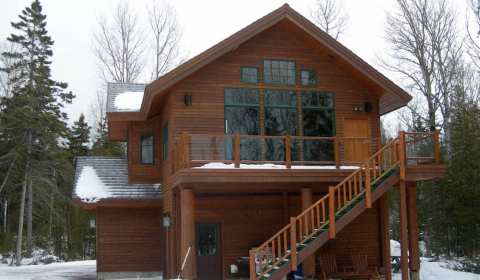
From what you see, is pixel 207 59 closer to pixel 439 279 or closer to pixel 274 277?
pixel 274 277

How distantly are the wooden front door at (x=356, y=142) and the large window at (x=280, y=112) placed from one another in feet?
5.65

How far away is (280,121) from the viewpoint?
18328 millimetres

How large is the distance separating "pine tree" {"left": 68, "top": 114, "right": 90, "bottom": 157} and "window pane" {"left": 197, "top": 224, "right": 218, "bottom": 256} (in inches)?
1283

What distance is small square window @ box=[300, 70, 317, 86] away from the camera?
736 inches

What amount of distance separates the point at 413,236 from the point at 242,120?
6157mm

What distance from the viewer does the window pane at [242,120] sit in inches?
707

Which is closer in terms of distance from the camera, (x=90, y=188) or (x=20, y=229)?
(x=90, y=188)

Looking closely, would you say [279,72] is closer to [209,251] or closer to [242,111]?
[242,111]

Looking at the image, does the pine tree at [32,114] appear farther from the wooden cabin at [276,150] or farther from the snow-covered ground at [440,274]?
the snow-covered ground at [440,274]

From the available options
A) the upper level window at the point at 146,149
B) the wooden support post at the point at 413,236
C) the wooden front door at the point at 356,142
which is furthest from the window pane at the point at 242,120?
the wooden support post at the point at 413,236

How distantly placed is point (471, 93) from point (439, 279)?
18094mm

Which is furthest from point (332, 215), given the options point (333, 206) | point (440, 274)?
point (440, 274)

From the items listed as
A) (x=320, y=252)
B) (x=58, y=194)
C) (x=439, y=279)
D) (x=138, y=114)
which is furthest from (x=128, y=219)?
(x=58, y=194)

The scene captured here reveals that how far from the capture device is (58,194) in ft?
119
